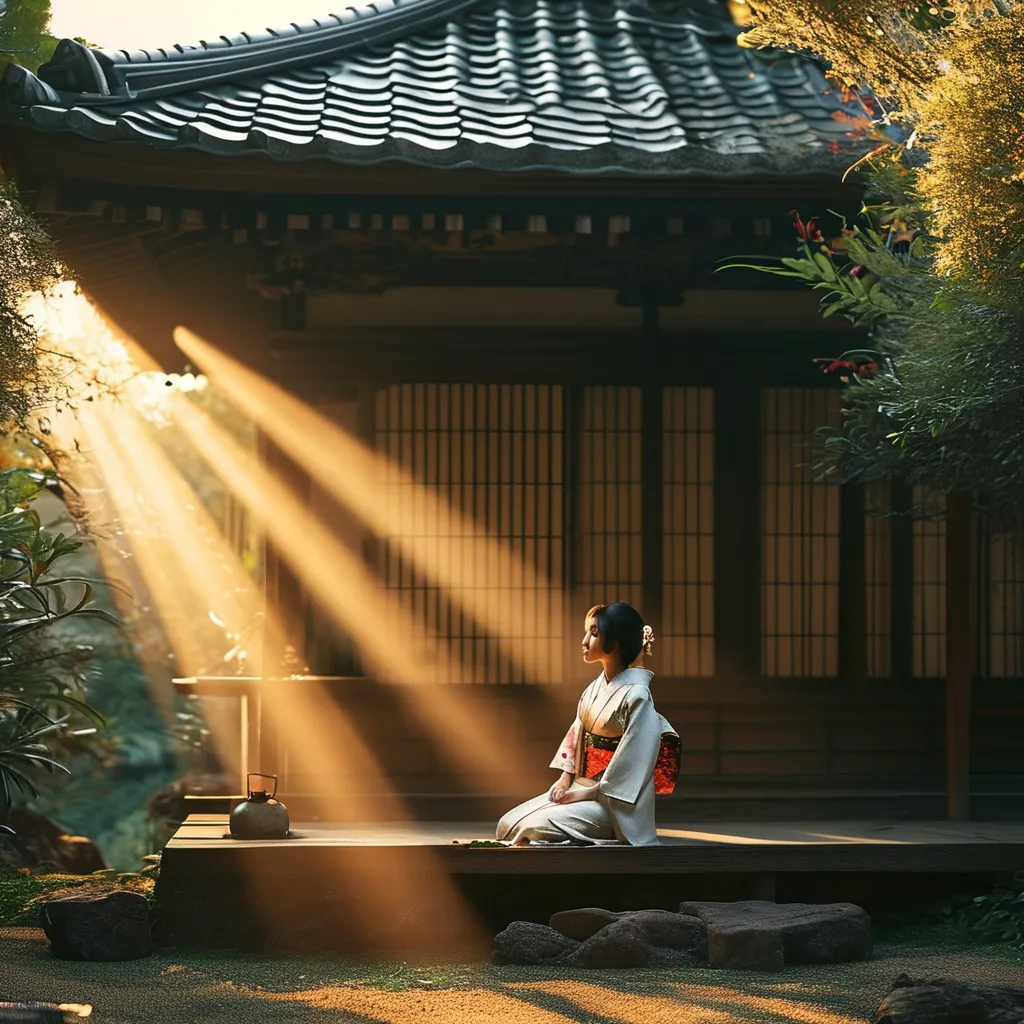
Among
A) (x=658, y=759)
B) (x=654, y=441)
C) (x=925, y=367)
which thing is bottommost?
(x=658, y=759)

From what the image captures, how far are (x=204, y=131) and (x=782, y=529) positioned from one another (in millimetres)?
4002

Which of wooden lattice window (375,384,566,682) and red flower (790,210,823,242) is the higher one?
red flower (790,210,823,242)

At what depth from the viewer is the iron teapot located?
6.67 metres

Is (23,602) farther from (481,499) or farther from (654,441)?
(654,441)

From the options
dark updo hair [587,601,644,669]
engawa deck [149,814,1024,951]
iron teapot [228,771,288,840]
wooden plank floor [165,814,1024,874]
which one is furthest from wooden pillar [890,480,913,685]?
iron teapot [228,771,288,840]

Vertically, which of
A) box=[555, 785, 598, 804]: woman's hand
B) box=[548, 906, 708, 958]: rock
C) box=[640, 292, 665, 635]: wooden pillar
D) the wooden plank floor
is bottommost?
box=[548, 906, 708, 958]: rock

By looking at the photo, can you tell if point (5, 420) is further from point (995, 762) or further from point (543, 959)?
point (995, 762)

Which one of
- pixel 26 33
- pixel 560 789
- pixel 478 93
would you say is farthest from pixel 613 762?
pixel 26 33

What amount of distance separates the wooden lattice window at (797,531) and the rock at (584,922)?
280 centimetres

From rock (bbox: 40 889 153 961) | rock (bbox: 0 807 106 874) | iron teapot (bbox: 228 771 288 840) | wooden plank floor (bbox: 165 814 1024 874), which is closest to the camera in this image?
rock (bbox: 40 889 153 961)

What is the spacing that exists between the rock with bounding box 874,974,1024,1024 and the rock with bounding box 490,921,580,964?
5.36 ft

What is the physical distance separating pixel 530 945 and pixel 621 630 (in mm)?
1488

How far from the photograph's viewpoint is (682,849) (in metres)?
6.50

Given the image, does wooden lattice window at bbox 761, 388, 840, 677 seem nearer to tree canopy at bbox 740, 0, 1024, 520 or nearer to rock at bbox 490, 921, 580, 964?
tree canopy at bbox 740, 0, 1024, 520
